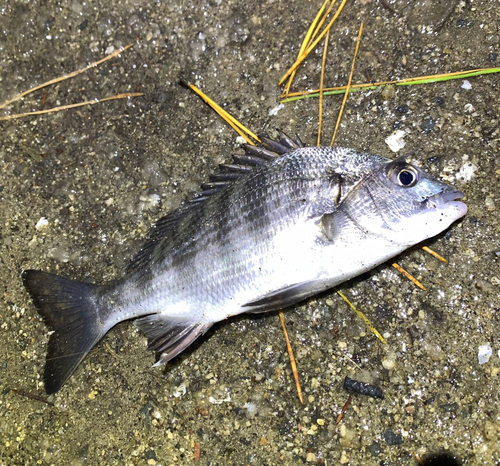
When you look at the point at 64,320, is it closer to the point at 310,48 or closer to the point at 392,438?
the point at 392,438

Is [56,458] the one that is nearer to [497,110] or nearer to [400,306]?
[400,306]

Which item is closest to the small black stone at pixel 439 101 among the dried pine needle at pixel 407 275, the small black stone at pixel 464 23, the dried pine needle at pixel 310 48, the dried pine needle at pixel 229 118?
the small black stone at pixel 464 23

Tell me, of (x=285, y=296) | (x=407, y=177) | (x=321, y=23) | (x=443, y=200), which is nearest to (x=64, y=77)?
(x=321, y=23)

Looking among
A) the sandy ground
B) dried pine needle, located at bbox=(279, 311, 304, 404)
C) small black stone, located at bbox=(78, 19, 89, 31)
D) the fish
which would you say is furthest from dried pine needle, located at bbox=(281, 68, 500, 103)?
small black stone, located at bbox=(78, 19, 89, 31)

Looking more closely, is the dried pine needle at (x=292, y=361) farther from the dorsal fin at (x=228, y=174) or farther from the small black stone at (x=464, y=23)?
the small black stone at (x=464, y=23)

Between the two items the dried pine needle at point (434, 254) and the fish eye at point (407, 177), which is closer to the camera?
the fish eye at point (407, 177)
